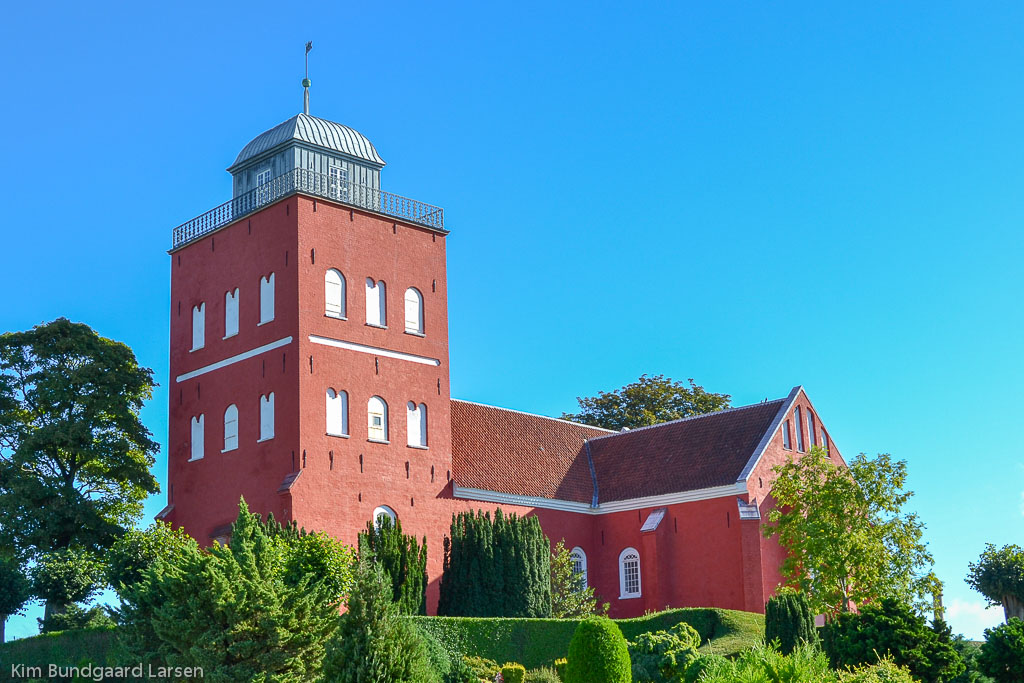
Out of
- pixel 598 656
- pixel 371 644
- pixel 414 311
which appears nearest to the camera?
pixel 371 644

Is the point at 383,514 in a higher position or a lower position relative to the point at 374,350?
lower

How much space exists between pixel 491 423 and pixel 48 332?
51.6 ft

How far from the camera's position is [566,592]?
140 feet

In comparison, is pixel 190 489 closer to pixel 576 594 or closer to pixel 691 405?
pixel 576 594

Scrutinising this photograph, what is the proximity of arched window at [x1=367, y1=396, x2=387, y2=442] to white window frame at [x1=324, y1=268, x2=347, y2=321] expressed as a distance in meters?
2.94

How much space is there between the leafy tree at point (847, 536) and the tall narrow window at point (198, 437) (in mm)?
18798

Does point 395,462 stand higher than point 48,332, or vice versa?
point 48,332

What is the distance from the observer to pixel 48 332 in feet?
145

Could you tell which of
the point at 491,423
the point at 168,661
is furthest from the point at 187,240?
the point at 168,661

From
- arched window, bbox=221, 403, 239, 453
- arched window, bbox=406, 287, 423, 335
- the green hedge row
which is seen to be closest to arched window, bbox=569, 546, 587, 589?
the green hedge row

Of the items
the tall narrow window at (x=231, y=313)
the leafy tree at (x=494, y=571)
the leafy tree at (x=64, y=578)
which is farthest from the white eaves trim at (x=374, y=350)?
the leafy tree at (x=64, y=578)

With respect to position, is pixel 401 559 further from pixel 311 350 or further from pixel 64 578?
pixel 64 578

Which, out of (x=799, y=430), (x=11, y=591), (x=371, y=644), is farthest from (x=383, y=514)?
(x=799, y=430)

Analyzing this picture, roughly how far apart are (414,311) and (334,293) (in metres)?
3.39
